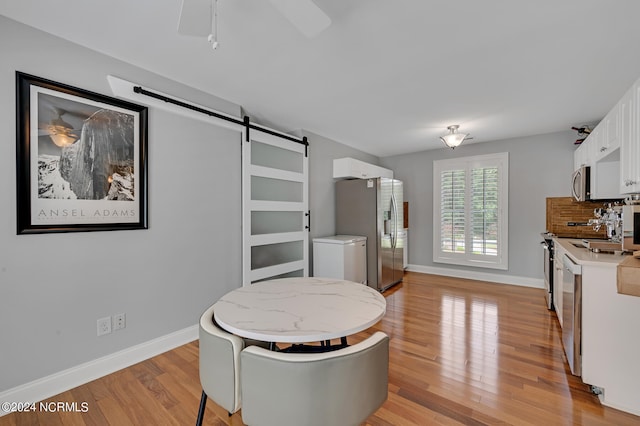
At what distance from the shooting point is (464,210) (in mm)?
4828

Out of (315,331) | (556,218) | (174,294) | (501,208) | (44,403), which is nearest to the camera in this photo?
(315,331)

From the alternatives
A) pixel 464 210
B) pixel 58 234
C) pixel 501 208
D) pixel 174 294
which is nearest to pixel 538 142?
pixel 501 208

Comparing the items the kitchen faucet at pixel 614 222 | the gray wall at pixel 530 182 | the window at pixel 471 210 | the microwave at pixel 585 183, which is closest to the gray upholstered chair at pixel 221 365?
the kitchen faucet at pixel 614 222

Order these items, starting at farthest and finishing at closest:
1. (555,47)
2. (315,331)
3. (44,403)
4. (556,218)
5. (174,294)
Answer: (556,218), (174,294), (555,47), (44,403), (315,331)

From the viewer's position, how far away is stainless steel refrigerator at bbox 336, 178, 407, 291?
13.6 ft

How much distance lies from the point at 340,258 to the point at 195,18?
117 inches

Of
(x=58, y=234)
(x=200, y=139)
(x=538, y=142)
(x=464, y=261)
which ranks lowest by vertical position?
(x=464, y=261)

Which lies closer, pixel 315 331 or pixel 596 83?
pixel 315 331

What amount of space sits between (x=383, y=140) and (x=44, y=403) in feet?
15.2

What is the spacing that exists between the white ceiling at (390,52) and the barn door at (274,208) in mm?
508

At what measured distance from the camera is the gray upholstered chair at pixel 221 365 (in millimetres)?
1099

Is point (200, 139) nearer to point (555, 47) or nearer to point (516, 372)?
point (555, 47)

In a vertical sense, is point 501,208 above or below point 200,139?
below

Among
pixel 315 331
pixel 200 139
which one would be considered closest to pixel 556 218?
pixel 315 331
